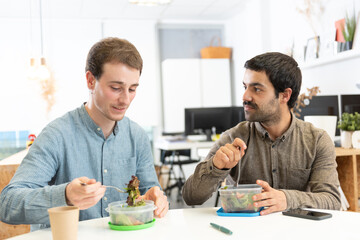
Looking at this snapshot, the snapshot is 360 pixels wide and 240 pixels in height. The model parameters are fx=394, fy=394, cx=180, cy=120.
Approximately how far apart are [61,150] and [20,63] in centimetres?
539

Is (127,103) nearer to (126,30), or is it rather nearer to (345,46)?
(345,46)

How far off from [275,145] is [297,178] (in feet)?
0.57

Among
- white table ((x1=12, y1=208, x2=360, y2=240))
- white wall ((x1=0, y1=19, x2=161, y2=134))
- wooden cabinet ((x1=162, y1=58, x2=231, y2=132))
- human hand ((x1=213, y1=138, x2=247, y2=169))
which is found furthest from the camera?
wooden cabinet ((x1=162, y1=58, x2=231, y2=132))

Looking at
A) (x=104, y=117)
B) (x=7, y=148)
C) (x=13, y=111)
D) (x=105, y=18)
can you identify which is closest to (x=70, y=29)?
(x=105, y=18)

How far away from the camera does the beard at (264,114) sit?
1.81 m

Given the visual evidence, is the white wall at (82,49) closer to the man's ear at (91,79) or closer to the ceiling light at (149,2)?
the ceiling light at (149,2)

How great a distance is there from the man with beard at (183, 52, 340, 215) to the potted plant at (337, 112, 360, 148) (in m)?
1.33

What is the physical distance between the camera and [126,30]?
6973 mm

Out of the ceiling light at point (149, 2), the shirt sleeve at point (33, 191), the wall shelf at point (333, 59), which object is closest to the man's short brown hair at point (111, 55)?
the shirt sleeve at point (33, 191)

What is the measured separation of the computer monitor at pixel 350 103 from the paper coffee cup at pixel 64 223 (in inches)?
117

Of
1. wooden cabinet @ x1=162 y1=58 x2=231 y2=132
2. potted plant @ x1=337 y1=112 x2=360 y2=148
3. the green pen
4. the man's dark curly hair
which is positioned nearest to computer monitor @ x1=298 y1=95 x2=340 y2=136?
potted plant @ x1=337 y1=112 x2=360 y2=148

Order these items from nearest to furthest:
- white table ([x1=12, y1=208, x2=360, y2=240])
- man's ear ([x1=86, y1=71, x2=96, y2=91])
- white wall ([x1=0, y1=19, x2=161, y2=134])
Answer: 1. white table ([x1=12, y1=208, x2=360, y2=240])
2. man's ear ([x1=86, y1=71, x2=96, y2=91])
3. white wall ([x1=0, y1=19, x2=161, y2=134])

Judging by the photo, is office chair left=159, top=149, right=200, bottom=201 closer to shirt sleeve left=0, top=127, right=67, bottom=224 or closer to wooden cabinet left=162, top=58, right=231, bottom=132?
wooden cabinet left=162, top=58, right=231, bottom=132

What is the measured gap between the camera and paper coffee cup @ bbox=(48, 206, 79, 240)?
40.0 inches
